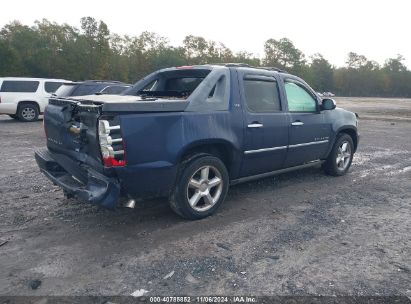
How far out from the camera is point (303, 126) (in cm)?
553

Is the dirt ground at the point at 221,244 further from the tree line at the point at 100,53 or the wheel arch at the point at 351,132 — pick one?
the tree line at the point at 100,53

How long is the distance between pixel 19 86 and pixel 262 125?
13548 millimetres

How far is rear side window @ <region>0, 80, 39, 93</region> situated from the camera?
14805mm

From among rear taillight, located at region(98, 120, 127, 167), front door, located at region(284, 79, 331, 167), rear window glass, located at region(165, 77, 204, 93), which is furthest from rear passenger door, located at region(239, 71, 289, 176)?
rear taillight, located at region(98, 120, 127, 167)

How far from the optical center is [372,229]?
4195 millimetres

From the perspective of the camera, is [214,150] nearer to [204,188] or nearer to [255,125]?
[204,188]

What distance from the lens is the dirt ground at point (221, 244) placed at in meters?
3.00

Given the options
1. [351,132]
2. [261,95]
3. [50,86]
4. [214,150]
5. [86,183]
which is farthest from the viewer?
[50,86]

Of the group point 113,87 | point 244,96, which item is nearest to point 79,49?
point 113,87

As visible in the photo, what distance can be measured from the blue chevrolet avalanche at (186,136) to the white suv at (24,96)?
37.9 ft

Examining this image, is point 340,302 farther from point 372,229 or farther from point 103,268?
point 103,268

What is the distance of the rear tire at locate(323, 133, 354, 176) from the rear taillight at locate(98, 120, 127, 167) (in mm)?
4262

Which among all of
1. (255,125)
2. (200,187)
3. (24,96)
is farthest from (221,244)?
(24,96)

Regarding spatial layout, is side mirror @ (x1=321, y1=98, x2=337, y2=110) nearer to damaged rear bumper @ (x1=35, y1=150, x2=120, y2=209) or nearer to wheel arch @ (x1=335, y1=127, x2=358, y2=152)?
wheel arch @ (x1=335, y1=127, x2=358, y2=152)
